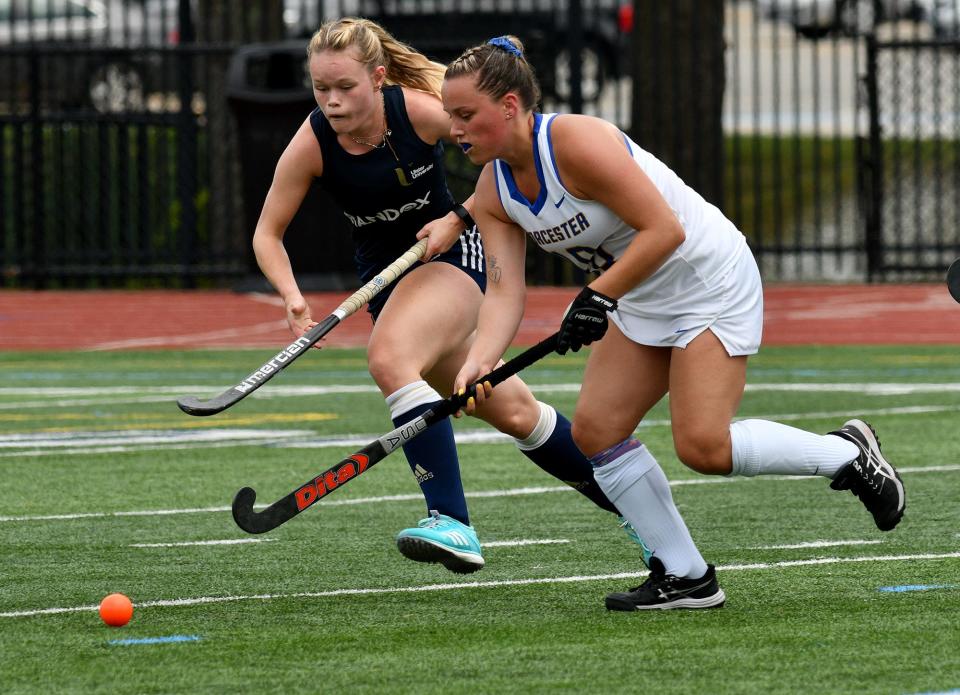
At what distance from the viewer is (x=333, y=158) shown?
6406 mm

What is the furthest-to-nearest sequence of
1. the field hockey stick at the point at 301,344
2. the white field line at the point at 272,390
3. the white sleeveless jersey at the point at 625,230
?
the white field line at the point at 272,390 < the field hockey stick at the point at 301,344 < the white sleeveless jersey at the point at 625,230

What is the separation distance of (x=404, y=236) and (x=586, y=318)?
1.32 metres

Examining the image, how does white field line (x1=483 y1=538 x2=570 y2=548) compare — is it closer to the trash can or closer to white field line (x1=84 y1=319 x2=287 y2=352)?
white field line (x1=84 y1=319 x2=287 y2=352)

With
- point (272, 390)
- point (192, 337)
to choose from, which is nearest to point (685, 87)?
point (192, 337)

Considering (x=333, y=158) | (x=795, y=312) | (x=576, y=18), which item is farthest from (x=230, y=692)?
(x=576, y=18)

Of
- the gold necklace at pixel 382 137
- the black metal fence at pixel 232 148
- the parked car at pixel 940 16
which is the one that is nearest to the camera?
the gold necklace at pixel 382 137

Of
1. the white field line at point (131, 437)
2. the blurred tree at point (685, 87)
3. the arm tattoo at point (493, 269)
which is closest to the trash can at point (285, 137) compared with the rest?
the blurred tree at point (685, 87)

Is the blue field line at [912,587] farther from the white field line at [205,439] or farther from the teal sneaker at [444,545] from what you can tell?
the white field line at [205,439]

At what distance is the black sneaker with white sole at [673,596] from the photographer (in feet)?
18.3

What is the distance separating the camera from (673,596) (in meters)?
5.61

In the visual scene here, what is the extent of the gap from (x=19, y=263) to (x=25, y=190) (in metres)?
0.82

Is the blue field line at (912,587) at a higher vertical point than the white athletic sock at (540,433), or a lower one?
lower

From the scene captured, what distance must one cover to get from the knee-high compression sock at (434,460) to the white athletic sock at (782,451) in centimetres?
93

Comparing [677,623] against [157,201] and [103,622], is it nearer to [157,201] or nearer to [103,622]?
[103,622]
